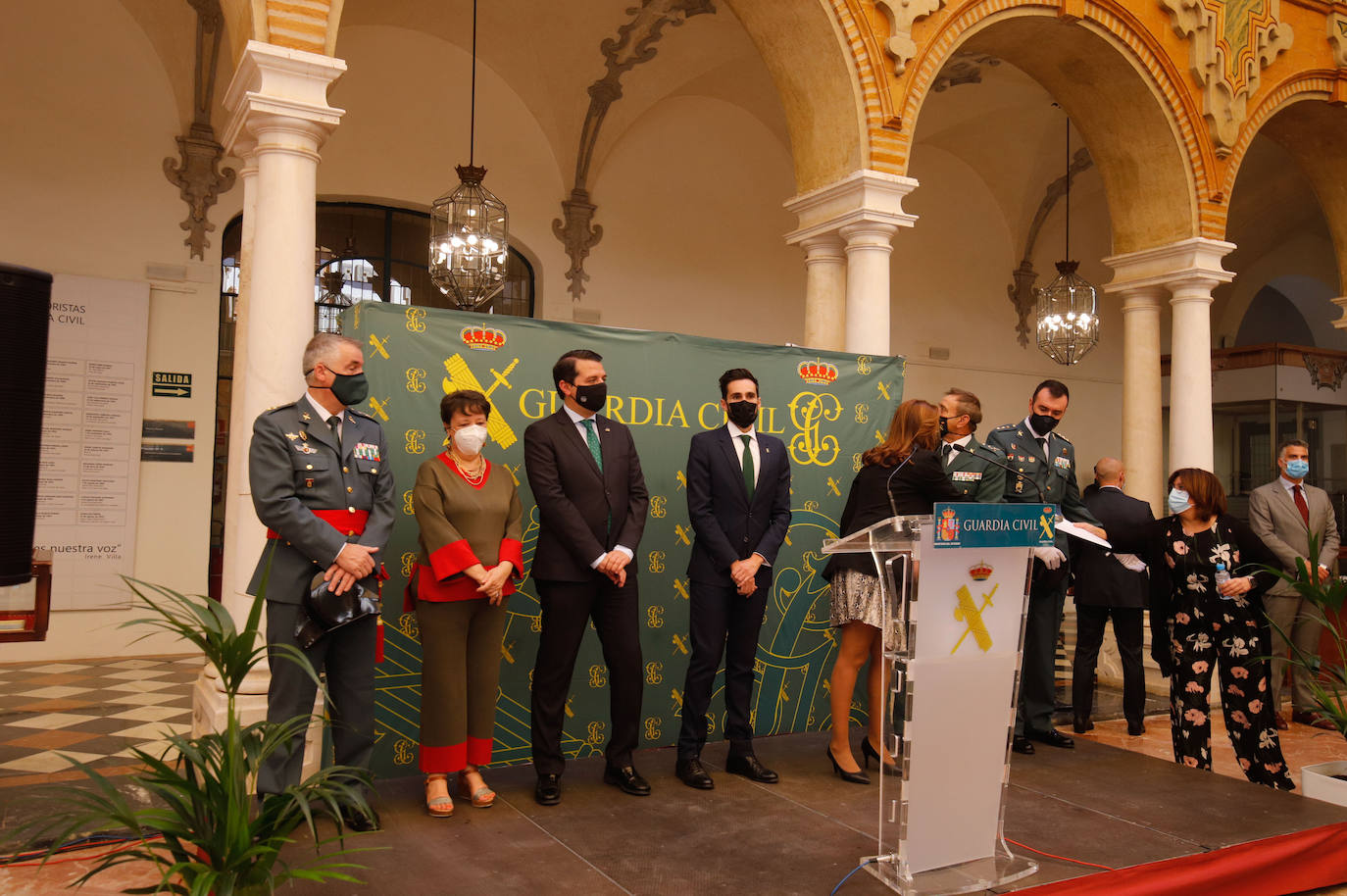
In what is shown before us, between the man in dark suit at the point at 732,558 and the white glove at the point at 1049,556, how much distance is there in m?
1.30

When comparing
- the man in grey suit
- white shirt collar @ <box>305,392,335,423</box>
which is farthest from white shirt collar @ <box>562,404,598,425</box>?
the man in grey suit

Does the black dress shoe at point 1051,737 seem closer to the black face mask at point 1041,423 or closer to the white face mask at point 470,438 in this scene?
the black face mask at point 1041,423

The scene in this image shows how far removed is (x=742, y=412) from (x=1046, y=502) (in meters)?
1.67

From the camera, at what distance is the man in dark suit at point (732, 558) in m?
4.04

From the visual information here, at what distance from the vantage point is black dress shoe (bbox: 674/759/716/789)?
3967 millimetres

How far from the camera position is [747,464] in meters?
4.16

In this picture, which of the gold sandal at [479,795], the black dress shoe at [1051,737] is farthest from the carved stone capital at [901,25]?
the gold sandal at [479,795]

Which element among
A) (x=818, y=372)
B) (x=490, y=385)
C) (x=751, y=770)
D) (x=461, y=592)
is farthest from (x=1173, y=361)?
(x=461, y=592)

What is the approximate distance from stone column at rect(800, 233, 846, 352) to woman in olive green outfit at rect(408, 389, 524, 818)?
323cm

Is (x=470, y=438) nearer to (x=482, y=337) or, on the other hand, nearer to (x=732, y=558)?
(x=482, y=337)

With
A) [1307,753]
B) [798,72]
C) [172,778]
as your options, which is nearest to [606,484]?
[172,778]

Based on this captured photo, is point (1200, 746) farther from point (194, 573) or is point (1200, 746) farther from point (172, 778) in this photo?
point (194, 573)

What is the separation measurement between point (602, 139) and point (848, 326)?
173 inches

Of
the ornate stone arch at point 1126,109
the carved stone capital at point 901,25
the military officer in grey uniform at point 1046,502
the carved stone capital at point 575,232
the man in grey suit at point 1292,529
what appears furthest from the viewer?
the carved stone capital at point 575,232
